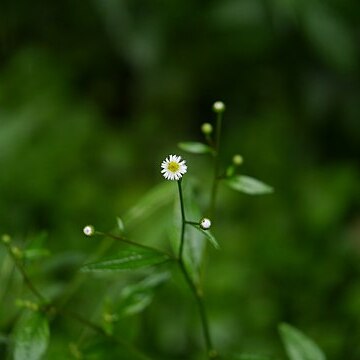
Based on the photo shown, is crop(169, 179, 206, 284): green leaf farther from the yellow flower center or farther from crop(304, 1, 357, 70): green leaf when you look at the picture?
crop(304, 1, 357, 70): green leaf

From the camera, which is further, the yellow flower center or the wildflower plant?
the wildflower plant

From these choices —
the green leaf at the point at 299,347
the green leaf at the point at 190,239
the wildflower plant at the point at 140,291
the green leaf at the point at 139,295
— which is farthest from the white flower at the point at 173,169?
the green leaf at the point at 299,347

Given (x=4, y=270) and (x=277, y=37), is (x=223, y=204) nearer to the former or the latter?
(x=277, y=37)

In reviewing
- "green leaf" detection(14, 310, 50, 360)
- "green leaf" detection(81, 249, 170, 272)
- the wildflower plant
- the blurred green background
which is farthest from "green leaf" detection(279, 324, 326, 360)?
the blurred green background

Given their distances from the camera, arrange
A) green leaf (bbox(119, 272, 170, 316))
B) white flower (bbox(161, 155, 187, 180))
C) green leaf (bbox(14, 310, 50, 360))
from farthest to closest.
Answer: green leaf (bbox(119, 272, 170, 316))
green leaf (bbox(14, 310, 50, 360))
white flower (bbox(161, 155, 187, 180))

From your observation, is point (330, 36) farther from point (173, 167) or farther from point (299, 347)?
point (173, 167)

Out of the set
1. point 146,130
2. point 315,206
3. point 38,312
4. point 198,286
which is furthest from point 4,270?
point 146,130
